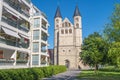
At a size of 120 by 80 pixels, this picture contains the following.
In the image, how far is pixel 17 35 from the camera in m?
31.1

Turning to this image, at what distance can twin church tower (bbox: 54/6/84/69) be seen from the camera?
92.2m

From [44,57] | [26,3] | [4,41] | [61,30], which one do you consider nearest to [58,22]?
[61,30]

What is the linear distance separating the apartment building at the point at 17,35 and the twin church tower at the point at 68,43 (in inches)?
1711

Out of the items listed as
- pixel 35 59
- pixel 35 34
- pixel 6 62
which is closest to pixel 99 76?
pixel 35 59

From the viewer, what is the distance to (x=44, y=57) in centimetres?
5275

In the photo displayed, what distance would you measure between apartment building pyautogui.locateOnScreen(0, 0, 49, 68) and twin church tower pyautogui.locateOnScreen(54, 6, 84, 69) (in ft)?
143

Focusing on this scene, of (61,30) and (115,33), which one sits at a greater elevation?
(61,30)

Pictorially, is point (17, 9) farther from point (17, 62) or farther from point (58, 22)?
point (58, 22)

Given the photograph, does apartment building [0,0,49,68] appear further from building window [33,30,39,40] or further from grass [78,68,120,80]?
grass [78,68,120,80]

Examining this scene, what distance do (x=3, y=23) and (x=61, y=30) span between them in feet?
224

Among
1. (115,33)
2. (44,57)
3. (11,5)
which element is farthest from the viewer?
(44,57)

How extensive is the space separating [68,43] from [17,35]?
63.6 metres

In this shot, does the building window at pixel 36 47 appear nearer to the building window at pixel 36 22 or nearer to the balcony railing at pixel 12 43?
the building window at pixel 36 22

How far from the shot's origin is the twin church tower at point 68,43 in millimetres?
92250
